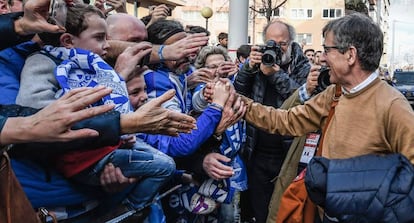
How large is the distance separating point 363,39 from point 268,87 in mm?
1569

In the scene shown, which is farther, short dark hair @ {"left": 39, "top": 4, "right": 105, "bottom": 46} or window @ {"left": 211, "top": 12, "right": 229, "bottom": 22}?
window @ {"left": 211, "top": 12, "right": 229, "bottom": 22}

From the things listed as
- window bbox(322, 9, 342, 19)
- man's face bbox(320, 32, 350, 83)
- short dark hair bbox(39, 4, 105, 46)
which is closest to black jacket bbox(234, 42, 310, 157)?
man's face bbox(320, 32, 350, 83)

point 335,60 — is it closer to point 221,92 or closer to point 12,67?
point 221,92

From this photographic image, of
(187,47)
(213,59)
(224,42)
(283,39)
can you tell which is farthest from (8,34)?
(224,42)

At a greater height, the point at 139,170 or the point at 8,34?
the point at 8,34

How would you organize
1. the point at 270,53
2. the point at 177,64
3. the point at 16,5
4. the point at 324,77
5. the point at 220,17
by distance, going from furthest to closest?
the point at 220,17 < the point at 270,53 < the point at 324,77 < the point at 177,64 < the point at 16,5

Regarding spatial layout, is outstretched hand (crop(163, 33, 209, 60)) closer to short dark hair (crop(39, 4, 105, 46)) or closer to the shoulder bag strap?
short dark hair (crop(39, 4, 105, 46))

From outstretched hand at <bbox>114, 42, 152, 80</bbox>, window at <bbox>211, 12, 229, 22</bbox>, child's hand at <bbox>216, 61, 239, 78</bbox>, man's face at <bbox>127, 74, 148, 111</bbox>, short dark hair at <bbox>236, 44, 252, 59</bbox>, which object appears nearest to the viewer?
outstretched hand at <bbox>114, 42, 152, 80</bbox>

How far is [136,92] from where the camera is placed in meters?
2.79

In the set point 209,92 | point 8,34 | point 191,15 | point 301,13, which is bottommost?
point 209,92

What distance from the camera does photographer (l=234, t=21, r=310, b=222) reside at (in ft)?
13.4

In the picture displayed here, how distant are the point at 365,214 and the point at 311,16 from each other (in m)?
55.8

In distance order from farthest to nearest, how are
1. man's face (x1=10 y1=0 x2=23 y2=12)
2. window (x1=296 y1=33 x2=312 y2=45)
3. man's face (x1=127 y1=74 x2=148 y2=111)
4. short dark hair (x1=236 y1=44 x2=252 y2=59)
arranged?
1. window (x1=296 y1=33 x2=312 y2=45)
2. short dark hair (x1=236 y1=44 x2=252 y2=59)
3. man's face (x1=127 y1=74 x2=148 y2=111)
4. man's face (x1=10 y1=0 x2=23 y2=12)

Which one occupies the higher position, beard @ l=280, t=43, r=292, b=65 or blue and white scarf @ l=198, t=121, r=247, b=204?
beard @ l=280, t=43, r=292, b=65
